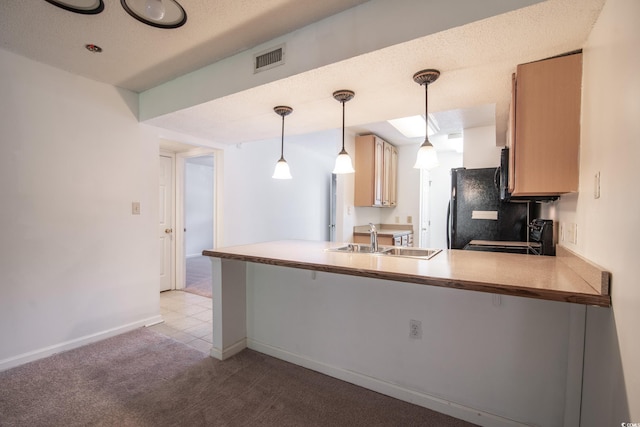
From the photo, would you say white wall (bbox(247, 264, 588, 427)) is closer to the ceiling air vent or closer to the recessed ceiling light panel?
the ceiling air vent

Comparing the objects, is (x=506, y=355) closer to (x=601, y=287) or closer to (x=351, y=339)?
(x=601, y=287)

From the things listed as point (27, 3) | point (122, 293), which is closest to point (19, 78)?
point (27, 3)

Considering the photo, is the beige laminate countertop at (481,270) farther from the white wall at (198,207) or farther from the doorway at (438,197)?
the white wall at (198,207)

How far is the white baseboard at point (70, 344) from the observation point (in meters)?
2.16

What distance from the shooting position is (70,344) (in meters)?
2.45

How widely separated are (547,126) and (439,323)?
47.6 inches

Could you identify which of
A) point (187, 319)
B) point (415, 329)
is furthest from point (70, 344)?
point (415, 329)

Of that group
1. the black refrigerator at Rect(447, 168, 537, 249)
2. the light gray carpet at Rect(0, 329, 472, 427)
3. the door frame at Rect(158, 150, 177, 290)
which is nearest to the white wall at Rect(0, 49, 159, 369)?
the light gray carpet at Rect(0, 329, 472, 427)

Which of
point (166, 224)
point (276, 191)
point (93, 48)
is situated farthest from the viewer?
point (276, 191)

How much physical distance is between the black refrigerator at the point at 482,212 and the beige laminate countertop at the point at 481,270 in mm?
1398

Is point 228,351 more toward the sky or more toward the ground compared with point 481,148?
more toward the ground

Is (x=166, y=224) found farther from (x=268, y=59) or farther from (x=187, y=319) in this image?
(x=268, y=59)

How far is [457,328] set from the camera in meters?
1.70

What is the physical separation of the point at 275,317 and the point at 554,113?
225 cm
